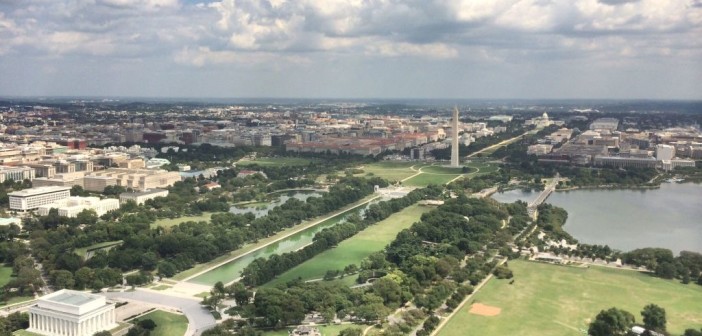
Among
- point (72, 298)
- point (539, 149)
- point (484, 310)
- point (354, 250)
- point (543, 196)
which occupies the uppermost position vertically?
point (539, 149)

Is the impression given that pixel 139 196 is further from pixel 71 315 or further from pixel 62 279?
pixel 71 315

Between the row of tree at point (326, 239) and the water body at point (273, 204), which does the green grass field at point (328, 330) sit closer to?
the row of tree at point (326, 239)

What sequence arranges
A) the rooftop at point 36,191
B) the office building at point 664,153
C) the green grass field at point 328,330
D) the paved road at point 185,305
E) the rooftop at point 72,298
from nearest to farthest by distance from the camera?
the green grass field at point 328,330, the rooftop at point 72,298, the paved road at point 185,305, the rooftop at point 36,191, the office building at point 664,153

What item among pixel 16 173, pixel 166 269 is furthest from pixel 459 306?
pixel 16 173

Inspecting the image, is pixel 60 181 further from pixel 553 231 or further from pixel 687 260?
pixel 687 260

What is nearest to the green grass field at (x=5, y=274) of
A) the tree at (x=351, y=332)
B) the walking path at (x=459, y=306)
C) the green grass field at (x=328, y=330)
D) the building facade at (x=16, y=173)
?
the green grass field at (x=328, y=330)

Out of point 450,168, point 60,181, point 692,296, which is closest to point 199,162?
point 60,181
